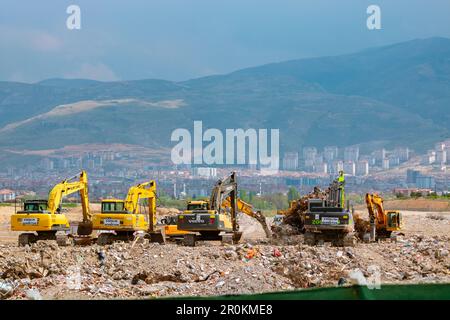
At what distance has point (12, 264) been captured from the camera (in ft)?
77.7

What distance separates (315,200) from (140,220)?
21.3ft

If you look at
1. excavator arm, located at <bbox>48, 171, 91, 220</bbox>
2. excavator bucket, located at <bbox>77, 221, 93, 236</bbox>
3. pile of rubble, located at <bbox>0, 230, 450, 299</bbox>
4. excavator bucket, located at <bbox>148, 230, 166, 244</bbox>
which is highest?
excavator arm, located at <bbox>48, 171, 91, 220</bbox>

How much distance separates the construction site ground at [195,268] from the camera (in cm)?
1945

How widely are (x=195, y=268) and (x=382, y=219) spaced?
1565 centimetres

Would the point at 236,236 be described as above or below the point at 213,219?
below

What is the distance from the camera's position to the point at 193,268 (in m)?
23.4

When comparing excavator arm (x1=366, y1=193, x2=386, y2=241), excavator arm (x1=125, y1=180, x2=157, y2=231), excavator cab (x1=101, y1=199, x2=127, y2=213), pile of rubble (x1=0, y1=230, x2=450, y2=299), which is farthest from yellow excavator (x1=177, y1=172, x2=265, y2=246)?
excavator arm (x1=366, y1=193, x2=386, y2=241)

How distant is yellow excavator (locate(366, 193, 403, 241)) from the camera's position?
120 feet

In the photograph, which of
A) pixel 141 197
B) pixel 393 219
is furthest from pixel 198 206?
pixel 393 219

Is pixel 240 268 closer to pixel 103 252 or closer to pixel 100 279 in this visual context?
pixel 100 279

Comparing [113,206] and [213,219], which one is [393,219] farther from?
[113,206]

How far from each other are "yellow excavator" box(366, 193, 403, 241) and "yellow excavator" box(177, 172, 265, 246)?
616 centimetres

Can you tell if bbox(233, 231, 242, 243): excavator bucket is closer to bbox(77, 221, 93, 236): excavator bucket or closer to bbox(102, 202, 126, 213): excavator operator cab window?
bbox(102, 202, 126, 213): excavator operator cab window
